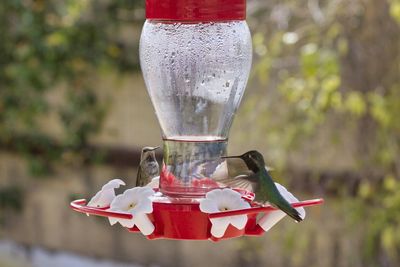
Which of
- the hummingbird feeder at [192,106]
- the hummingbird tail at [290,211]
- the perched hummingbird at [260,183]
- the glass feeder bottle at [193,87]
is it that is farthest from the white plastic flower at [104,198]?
the hummingbird tail at [290,211]

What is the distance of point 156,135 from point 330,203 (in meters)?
1.44

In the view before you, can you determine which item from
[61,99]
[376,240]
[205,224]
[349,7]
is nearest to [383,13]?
[349,7]

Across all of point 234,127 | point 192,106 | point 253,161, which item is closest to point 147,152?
point 192,106

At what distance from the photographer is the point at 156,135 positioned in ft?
19.7

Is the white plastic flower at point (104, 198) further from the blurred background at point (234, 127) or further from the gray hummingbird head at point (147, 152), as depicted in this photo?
the blurred background at point (234, 127)

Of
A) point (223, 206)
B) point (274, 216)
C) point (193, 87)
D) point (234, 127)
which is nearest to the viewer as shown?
point (223, 206)

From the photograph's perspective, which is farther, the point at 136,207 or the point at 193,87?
the point at 193,87

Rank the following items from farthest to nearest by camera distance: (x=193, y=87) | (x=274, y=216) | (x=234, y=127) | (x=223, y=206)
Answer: (x=234, y=127) < (x=193, y=87) < (x=274, y=216) < (x=223, y=206)

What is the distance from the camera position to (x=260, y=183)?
79.7 inches

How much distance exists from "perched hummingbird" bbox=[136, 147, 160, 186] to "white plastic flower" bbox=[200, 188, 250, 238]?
1.15ft

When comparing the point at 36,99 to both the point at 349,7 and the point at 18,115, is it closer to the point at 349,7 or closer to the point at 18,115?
the point at 18,115

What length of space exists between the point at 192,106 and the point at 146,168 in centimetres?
19

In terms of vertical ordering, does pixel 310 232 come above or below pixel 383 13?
below

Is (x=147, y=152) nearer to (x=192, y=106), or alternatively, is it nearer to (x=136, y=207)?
(x=192, y=106)
